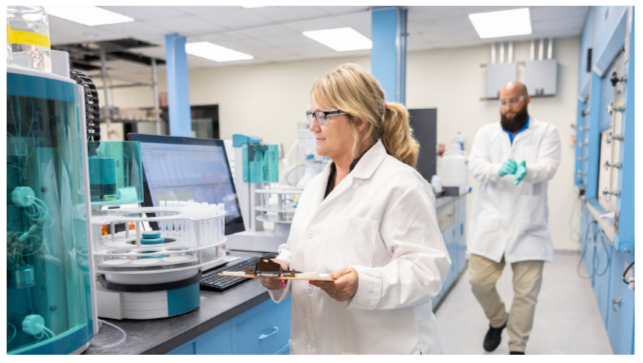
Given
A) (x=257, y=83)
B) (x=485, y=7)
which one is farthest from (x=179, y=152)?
(x=257, y=83)

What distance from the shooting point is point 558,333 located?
2.94m

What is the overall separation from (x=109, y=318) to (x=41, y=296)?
290 mm

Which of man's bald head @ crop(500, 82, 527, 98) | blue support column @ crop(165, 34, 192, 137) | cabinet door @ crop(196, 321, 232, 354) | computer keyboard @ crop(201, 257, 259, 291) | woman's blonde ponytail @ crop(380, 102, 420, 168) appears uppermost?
blue support column @ crop(165, 34, 192, 137)

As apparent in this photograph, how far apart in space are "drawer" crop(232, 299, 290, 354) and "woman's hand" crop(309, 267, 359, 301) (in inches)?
15.8

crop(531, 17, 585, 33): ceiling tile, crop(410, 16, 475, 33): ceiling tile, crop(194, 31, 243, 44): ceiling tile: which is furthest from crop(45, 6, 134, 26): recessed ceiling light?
crop(531, 17, 585, 33): ceiling tile

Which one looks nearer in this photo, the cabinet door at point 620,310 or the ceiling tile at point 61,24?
the cabinet door at point 620,310

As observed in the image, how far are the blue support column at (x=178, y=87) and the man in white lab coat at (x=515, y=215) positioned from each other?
406 centimetres

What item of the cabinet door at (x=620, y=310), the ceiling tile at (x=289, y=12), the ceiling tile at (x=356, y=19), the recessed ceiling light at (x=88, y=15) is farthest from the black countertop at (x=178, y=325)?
the recessed ceiling light at (x=88, y=15)

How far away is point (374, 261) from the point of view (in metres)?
1.10

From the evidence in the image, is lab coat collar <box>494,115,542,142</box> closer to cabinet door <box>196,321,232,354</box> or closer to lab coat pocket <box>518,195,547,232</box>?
lab coat pocket <box>518,195,547,232</box>

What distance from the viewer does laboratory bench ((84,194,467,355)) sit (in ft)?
3.26

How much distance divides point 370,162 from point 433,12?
12.5 ft

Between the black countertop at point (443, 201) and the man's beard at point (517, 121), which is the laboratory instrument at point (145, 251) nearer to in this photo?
the man's beard at point (517, 121)

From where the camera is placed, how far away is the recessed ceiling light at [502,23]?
14.8 ft
